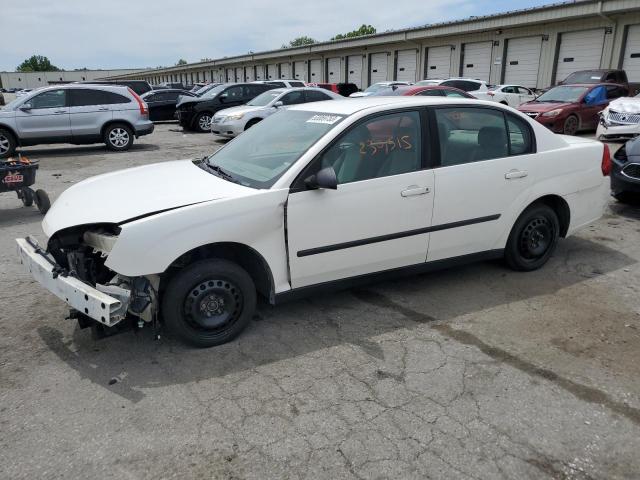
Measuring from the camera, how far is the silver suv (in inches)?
488

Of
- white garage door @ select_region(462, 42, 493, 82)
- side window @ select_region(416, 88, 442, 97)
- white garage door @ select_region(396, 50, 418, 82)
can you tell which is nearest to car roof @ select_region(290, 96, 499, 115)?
side window @ select_region(416, 88, 442, 97)

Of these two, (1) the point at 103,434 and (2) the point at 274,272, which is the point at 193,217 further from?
(1) the point at 103,434

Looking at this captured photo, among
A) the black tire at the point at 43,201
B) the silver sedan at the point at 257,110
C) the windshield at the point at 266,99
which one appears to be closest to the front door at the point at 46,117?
the silver sedan at the point at 257,110

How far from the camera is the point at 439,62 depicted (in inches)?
1191

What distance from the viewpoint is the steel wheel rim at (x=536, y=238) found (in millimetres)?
4770

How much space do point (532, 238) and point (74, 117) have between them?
1189 centimetres

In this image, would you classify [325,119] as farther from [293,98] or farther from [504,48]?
[504,48]

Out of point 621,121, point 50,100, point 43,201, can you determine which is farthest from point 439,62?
point 43,201

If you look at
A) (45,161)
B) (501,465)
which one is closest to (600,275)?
(501,465)

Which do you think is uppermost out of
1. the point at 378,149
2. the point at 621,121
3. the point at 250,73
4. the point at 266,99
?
the point at 250,73

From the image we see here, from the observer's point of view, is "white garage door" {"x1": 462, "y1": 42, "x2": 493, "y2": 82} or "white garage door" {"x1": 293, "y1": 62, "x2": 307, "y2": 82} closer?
"white garage door" {"x1": 462, "y1": 42, "x2": 493, "y2": 82}

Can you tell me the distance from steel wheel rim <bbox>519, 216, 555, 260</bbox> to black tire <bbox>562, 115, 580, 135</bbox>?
10.4 metres

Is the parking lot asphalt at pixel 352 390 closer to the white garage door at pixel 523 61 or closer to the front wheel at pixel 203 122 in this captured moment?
the front wheel at pixel 203 122

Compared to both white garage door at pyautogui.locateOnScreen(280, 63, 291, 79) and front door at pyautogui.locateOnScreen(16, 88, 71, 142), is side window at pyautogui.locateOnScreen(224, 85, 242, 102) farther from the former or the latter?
white garage door at pyautogui.locateOnScreen(280, 63, 291, 79)
